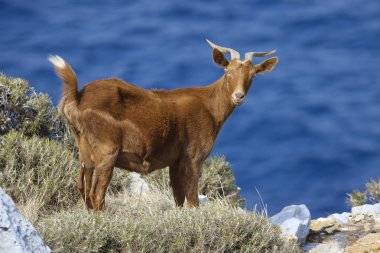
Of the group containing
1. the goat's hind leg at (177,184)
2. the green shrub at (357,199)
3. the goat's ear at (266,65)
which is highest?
the goat's ear at (266,65)

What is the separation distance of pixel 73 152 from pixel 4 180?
1.22m

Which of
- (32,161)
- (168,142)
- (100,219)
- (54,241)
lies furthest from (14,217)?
(32,161)

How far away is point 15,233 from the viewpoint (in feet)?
21.4

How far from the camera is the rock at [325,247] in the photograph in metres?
9.97

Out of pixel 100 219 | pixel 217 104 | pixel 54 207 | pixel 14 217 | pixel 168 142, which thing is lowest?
pixel 14 217

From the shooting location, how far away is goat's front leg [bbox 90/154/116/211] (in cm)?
922

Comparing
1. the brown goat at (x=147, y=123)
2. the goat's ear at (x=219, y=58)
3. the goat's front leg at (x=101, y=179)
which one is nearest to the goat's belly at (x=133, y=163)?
the brown goat at (x=147, y=123)

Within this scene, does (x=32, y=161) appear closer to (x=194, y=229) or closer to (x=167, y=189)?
(x=167, y=189)

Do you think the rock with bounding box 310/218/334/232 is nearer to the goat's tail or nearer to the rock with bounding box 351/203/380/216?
the rock with bounding box 351/203/380/216

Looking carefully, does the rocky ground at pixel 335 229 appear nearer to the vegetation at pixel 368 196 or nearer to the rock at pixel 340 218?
the rock at pixel 340 218

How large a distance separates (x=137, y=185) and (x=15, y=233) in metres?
5.21

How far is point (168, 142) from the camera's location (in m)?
9.75

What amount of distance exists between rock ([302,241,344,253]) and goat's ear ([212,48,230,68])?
230 centimetres

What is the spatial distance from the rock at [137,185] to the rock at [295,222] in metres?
1.80
